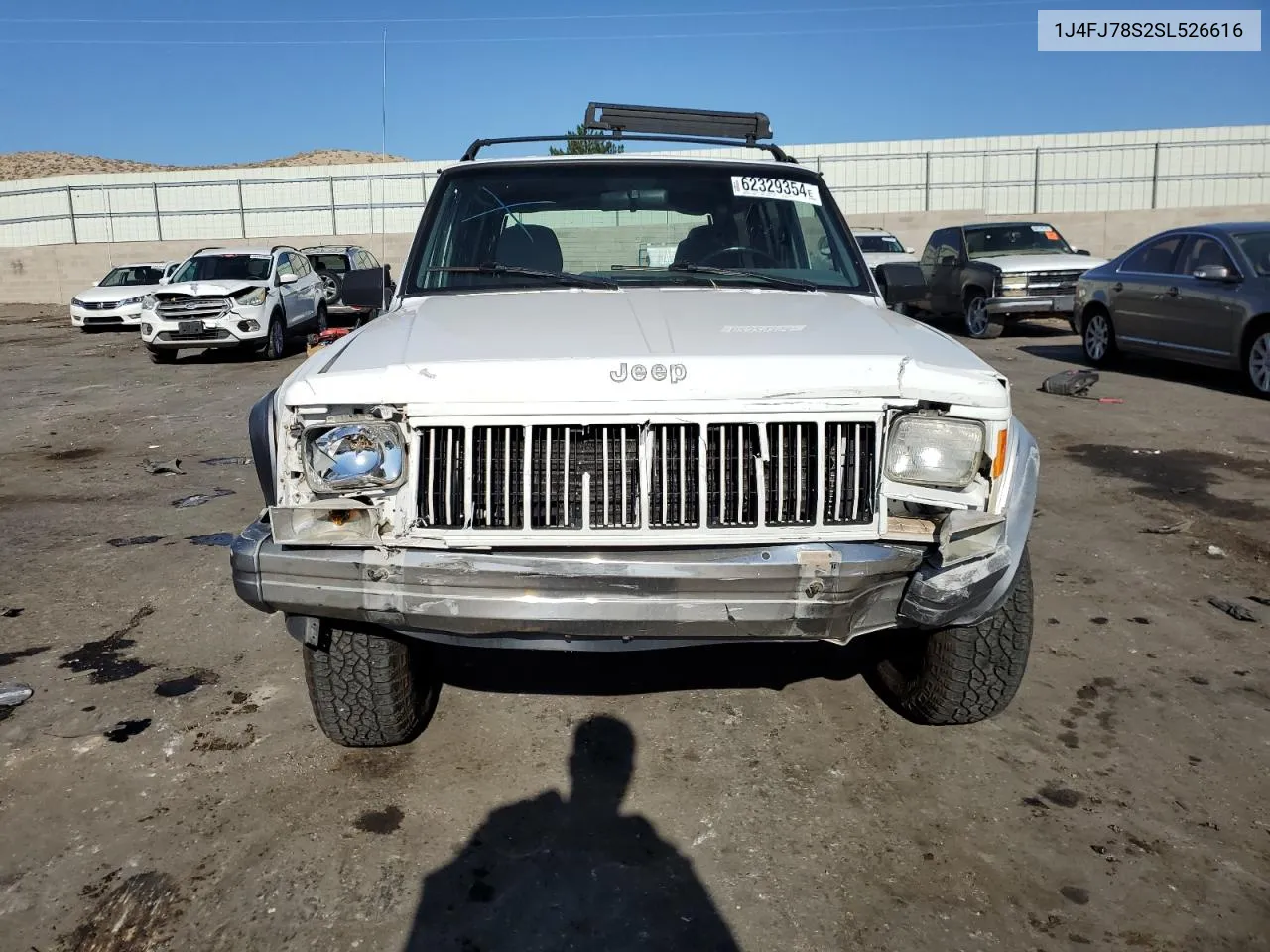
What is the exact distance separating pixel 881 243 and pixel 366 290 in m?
18.0

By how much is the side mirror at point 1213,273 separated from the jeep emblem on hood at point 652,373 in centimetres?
915

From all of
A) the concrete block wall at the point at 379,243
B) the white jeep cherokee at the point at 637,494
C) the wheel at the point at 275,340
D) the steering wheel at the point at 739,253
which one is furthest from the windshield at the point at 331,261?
the white jeep cherokee at the point at 637,494

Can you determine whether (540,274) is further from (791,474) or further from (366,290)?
(791,474)

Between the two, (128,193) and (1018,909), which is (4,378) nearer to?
(1018,909)

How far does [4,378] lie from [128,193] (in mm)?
19441

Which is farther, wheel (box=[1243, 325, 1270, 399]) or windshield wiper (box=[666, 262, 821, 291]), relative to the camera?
wheel (box=[1243, 325, 1270, 399])

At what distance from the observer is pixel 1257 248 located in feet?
33.4

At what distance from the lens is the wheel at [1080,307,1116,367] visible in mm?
12117

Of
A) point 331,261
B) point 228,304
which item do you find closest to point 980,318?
point 228,304

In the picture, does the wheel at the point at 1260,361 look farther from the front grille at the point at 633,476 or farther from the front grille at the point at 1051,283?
the front grille at the point at 633,476

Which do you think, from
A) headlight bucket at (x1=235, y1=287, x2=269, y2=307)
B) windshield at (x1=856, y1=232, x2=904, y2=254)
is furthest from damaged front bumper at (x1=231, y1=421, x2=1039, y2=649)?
windshield at (x1=856, y1=232, x2=904, y2=254)

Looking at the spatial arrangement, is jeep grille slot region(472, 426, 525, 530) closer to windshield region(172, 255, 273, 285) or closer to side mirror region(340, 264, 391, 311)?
side mirror region(340, 264, 391, 311)

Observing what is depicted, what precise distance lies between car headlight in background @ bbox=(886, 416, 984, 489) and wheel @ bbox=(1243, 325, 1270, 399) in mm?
8306

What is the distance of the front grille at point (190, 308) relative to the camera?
51.2 ft
